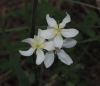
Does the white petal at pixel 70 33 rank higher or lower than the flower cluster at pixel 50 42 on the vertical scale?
higher

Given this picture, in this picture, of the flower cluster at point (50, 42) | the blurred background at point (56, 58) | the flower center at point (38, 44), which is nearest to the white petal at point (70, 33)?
the flower cluster at point (50, 42)

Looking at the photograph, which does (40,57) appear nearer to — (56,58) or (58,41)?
(58,41)

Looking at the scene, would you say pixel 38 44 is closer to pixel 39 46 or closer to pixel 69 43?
pixel 39 46

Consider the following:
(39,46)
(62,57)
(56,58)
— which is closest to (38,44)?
(39,46)

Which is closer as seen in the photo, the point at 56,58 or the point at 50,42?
the point at 50,42

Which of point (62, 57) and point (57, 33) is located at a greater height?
point (57, 33)

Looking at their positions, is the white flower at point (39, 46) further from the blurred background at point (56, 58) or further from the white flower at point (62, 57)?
the blurred background at point (56, 58)

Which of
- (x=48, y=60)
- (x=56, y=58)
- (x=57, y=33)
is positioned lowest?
(x=56, y=58)

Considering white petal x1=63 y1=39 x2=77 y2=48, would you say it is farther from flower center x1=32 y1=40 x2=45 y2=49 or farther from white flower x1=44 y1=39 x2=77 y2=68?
flower center x1=32 y1=40 x2=45 y2=49

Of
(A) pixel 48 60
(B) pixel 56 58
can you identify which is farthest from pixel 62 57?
(B) pixel 56 58

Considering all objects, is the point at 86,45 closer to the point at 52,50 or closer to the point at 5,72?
the point at 5,72

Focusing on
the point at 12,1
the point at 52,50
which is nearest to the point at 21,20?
the point at 12,1
